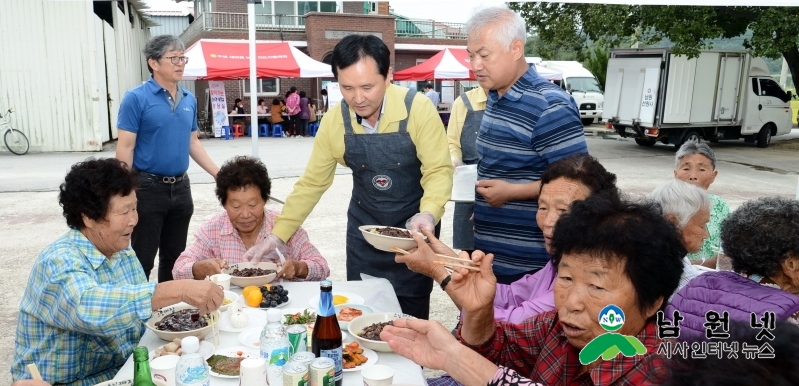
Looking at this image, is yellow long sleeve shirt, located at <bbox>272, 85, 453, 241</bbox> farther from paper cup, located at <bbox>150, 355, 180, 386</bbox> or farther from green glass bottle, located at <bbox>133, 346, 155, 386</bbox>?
green glass bottle, located at <bbox>133, 346, 155, 386</bbox>

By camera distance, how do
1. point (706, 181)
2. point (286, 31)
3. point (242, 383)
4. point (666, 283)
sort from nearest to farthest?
1. point (666, 283)
2. point (242, 383)
3. point (706, 181)
4. point (286, 31)

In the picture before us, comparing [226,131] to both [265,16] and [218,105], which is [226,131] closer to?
[218,105]

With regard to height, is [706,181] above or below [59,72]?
below

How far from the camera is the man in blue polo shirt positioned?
12.7ft

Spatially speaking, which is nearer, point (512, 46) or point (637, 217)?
point (637, 217)

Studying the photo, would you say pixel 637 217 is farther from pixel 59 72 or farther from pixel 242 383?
pixel 59 72

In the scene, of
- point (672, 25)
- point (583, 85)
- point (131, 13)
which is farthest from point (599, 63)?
point (131, 13)

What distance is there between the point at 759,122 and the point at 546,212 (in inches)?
629

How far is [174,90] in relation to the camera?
13.7 ft

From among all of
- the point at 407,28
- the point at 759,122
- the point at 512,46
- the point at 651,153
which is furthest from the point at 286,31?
the point at 512,46

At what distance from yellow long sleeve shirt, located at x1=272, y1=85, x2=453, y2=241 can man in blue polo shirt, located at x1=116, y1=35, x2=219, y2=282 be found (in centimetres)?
124

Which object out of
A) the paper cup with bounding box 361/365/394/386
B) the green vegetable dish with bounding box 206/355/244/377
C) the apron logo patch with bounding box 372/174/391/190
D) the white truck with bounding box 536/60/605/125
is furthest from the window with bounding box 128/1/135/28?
the paper cup with bounding box 361/365/394/386

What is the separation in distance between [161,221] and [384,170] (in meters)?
1.76

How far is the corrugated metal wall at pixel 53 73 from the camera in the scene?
12.9 meters
